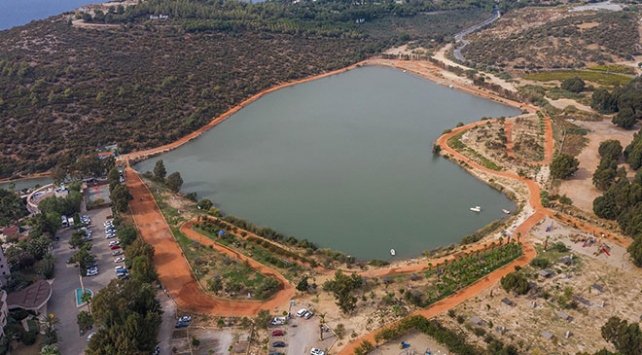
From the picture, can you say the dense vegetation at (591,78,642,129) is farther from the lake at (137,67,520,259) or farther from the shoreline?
the lake at (137,67,520,259)

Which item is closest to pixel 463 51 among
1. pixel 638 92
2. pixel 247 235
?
pixel 638 92

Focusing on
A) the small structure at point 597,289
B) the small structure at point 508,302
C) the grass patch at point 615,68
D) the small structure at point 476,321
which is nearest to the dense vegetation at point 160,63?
the grass patch at point 615,68

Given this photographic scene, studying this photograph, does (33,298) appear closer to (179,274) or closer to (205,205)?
(179,274)

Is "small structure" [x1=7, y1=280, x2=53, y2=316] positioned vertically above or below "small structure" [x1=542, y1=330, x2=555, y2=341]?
above

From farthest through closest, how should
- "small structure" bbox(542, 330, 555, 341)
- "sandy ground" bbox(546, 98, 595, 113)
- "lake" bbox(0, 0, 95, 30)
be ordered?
"lake" bbox(0, 0, 95, 30)
"sandy ground" bbox(546, 98, 595, 113)
"small structure" bbox(542, 330, 555, 341)

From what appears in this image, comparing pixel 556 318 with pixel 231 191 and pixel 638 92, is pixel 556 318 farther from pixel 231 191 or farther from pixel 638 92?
pixel 638 92

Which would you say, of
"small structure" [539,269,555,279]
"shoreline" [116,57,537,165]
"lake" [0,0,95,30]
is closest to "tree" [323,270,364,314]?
"small structure" [539,269,555,279]

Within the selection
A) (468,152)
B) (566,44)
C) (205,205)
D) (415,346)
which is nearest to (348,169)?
(468,152)
